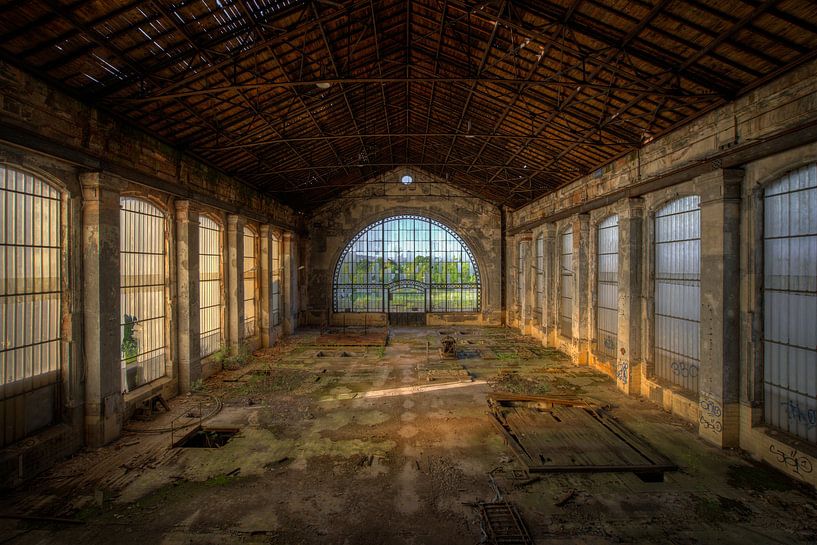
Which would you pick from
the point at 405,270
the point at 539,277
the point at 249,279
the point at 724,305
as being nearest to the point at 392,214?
the point at 405,270

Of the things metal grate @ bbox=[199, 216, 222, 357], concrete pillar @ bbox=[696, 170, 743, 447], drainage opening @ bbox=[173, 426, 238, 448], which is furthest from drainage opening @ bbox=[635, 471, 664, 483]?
metal grate @ bbox=[199, 216, 222, 357]

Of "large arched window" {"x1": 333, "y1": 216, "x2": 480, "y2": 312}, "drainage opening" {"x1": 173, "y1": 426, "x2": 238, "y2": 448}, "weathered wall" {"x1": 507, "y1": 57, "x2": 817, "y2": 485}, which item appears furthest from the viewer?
"large arched window" {"x1": 333, "y1": 216, "x2": 480, "y2": 312}

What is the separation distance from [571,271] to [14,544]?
1720cm

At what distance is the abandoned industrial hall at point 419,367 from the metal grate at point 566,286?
264cm

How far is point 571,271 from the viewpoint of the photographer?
16.8 m

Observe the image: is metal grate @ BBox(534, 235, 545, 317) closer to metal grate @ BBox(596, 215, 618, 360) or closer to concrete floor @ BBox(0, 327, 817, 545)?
metal grate @ BBox(596, 215, 618, 360)

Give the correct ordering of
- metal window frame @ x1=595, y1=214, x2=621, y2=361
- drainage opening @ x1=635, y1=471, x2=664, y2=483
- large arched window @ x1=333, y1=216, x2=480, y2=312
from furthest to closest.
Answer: large arched window @ x1=333, y1=216, x2=480, y2=312 < metal window frame @ x1=595, y1=214, x2=621, y2=361 < drainage opening @ x1=635, y1=471, x2=664, y2=483

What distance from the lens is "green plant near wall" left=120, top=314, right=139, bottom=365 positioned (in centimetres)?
971

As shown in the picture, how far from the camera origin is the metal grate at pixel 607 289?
13352mm

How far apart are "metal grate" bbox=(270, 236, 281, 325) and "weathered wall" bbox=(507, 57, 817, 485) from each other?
15513 mm

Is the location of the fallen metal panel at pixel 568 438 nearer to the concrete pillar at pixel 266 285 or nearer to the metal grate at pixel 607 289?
the metal grate at pixel 607 289

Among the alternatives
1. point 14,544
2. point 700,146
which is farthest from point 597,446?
point 14,544

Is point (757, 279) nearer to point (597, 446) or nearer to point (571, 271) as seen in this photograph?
point (597, 446)

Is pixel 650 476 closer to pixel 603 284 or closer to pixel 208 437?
pixel 603 284
